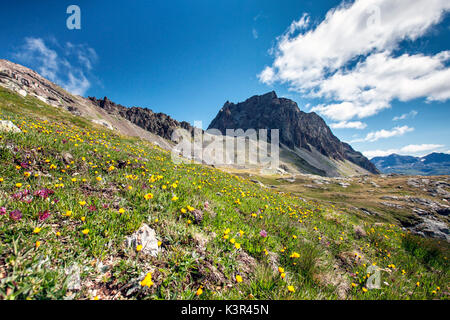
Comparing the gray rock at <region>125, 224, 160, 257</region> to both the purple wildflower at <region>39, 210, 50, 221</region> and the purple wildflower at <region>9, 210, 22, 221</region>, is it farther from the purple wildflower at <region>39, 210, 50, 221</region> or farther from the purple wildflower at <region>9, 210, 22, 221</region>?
the purple wildflower at <region>9, 210, 22, 221</region>

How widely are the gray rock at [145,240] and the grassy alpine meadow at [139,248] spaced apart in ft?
0.32

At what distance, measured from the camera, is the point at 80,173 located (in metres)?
5.91

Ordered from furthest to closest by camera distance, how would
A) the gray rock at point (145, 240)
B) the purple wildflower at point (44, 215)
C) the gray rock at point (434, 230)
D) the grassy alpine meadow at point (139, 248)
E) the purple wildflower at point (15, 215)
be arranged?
the gray rock at point (434, 230)
the gray rock at point (145, 240)
the purple wildflower at point (44, 215)
the purple wildflower at point (15, 215)
the grassy alpine meadow at point (139, 248)

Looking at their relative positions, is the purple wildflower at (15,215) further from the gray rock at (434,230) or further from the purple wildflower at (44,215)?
the gray rock at (434,230)

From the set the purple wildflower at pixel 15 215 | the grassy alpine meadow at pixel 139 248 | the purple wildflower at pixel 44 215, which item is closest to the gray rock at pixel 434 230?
the grassy alpine meadow at pixel 139 248

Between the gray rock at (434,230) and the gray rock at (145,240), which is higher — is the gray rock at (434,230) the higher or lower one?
the lower one

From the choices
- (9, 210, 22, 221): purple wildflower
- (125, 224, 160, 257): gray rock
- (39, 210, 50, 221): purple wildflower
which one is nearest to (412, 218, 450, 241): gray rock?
(125, 224, 160, 257): gray rock

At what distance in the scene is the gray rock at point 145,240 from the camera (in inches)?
138

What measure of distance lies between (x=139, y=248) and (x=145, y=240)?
1.77 ft

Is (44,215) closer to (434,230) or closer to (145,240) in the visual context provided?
(145,240)

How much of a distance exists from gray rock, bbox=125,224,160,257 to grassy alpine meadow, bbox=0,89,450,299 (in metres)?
0.10
